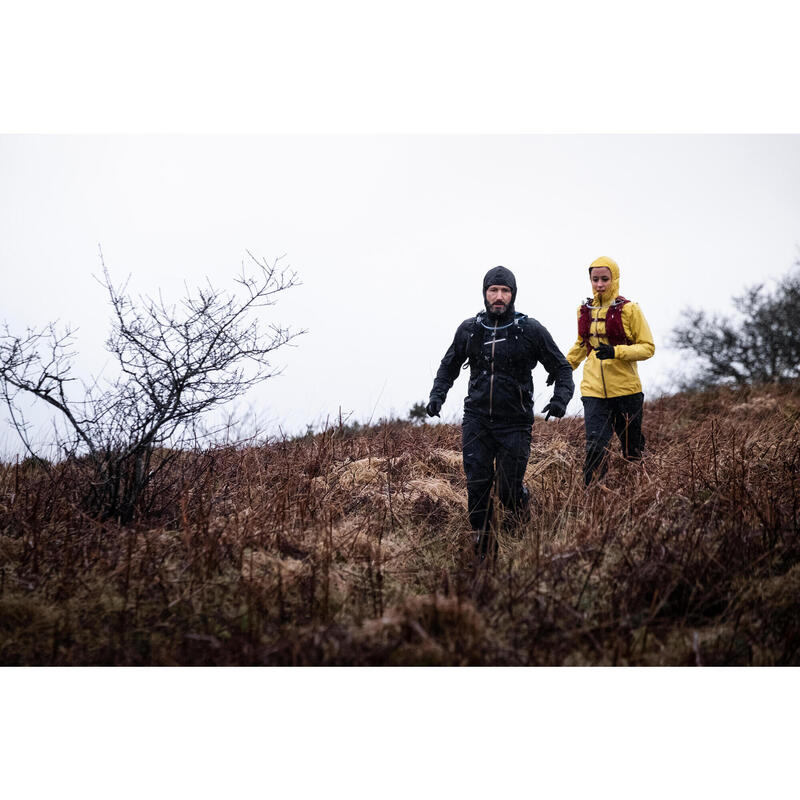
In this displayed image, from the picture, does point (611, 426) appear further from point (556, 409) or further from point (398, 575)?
point (398, 575)

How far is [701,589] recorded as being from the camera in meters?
3.27

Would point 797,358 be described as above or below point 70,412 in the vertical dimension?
above

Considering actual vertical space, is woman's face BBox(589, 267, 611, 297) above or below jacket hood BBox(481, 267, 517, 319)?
above

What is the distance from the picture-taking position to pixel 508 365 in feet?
15.3

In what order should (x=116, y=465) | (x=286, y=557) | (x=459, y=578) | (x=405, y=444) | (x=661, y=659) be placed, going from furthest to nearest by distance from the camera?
(x=405, y=444)
(x=116, y=465)
(x=286, y=557)
(x=459, y=578)
(x=661, y=659)

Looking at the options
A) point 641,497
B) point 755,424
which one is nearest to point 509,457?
point 641,497

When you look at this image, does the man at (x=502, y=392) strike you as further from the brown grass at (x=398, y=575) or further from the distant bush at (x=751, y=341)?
the distant bush at (x=751, y=341)

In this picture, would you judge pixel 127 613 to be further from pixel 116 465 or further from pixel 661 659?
pixel 661 659

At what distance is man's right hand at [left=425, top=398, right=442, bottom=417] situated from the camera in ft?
15.5

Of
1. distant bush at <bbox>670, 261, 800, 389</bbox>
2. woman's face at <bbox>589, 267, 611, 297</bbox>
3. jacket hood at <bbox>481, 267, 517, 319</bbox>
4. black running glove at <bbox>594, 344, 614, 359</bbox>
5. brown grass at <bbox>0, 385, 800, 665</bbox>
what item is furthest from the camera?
distant bush at <bbox>670, 261, 800, 389</bbox>

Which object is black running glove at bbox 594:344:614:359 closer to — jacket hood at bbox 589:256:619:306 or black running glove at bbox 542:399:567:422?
jacket hood at bbox 589:256:619:306

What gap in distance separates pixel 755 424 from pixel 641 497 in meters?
4.51

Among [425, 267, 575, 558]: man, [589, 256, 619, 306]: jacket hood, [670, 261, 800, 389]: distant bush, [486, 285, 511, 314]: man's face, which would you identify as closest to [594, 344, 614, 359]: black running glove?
[589, 256, 619, 306]: jacket hood

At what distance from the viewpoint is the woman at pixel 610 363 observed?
5.47 m
